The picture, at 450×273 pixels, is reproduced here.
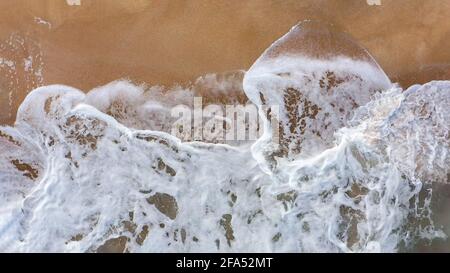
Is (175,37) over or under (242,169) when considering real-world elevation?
over

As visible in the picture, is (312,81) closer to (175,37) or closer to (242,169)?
(242,169)

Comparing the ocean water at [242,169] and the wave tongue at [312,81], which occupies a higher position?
the wave tongue at [312,81]

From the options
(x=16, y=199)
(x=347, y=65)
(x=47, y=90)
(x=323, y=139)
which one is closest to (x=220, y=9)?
(x=347, y=65)

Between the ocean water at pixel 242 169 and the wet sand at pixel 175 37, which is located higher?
the wet sand at pixel 175 37

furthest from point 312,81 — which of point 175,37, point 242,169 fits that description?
point 175,37

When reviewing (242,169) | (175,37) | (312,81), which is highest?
(175,37)
